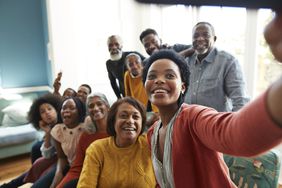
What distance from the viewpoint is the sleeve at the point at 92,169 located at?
125 cm

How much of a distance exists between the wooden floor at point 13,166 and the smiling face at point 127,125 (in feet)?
6.94

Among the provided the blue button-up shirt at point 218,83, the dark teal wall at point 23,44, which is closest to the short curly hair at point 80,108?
the blue button-up shirt at point 218,83

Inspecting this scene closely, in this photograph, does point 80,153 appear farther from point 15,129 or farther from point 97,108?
point 15,129

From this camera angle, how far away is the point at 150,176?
4.11 feet

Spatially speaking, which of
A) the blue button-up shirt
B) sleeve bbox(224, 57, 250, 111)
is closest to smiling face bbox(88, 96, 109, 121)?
the blue button-up shirt

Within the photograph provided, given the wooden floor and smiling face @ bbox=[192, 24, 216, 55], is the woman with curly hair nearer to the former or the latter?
the wooden floor

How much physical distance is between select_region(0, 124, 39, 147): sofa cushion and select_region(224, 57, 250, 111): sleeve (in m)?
2.66

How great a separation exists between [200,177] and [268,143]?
47 cm

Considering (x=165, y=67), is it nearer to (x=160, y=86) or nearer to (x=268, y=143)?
(x=160, y=86)

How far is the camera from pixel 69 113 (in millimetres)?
1799

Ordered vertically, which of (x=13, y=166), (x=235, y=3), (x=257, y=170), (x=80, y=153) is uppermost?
(x=235, y=3)

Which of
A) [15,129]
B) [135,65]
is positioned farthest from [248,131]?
[15,129]

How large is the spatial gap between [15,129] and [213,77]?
2.79 meters

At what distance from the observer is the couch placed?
3.14 meters
